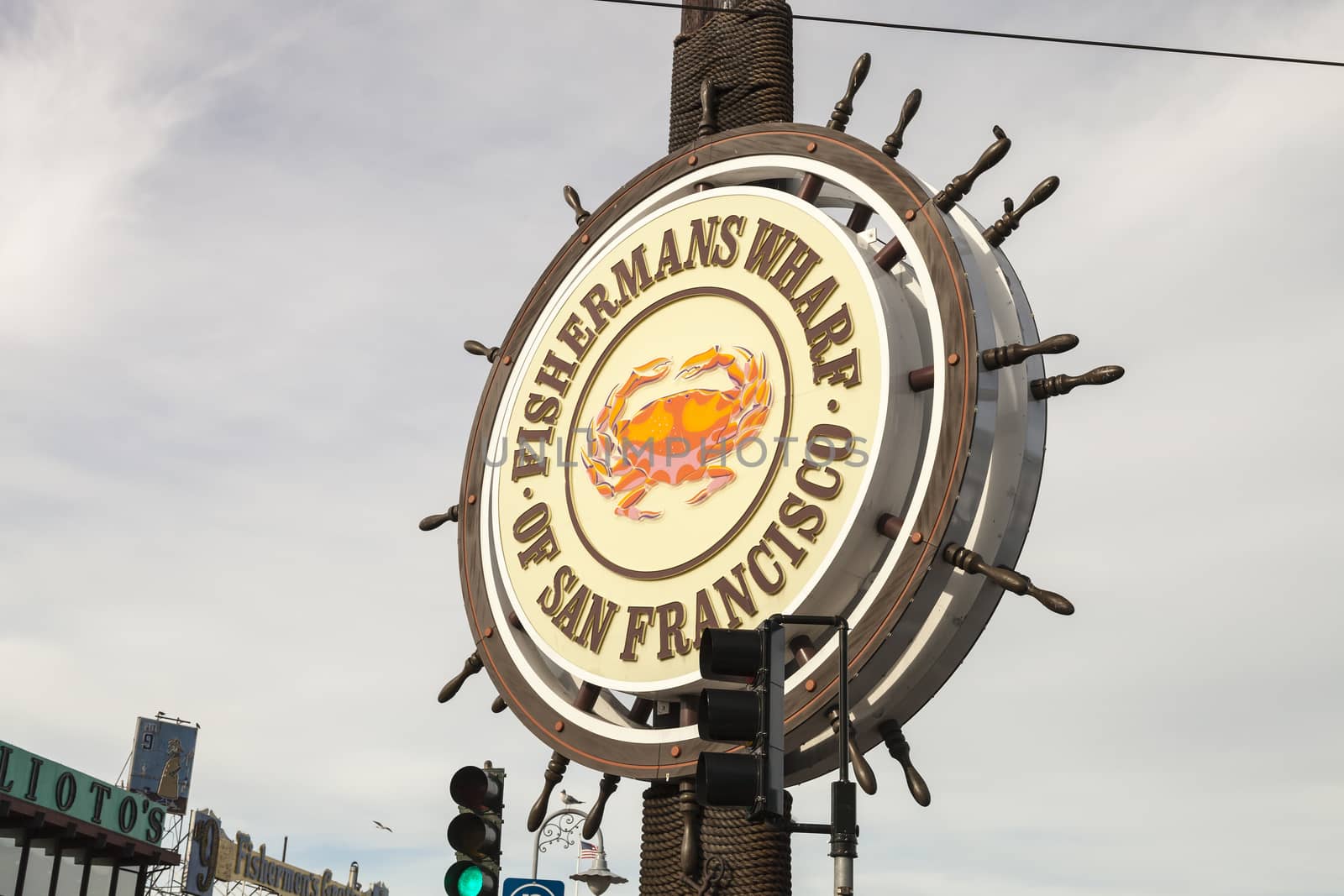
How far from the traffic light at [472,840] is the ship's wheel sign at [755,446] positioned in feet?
6.67

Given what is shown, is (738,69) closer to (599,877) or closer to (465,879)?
(465,879)

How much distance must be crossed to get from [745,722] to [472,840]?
198 cm

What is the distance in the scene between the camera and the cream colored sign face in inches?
424

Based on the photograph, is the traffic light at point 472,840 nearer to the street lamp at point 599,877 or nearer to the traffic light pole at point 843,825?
the traffic light pole at point 843,825

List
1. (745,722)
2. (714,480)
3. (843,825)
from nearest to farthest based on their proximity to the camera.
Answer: (745,722) → (843,825) → (714,480)

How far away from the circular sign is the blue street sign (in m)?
0.94

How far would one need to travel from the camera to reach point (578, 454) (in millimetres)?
12508

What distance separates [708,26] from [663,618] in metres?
5.79

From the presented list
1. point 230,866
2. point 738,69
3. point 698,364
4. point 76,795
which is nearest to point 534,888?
point 698,364

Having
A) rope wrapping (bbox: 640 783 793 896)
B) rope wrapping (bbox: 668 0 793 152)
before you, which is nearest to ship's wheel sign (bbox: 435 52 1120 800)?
rope wrapping (bbox: 640 783 793 896)

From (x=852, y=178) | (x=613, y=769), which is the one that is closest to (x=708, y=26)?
(x=852, y=178)

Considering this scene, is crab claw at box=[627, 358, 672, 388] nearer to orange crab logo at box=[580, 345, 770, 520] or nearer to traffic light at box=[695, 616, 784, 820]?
orange crab logo at box=[580, 345, 770, 520]

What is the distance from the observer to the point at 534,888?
33.5ft

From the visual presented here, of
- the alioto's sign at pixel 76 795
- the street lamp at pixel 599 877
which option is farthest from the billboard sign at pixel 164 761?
the street lamp at pixel 599 877
